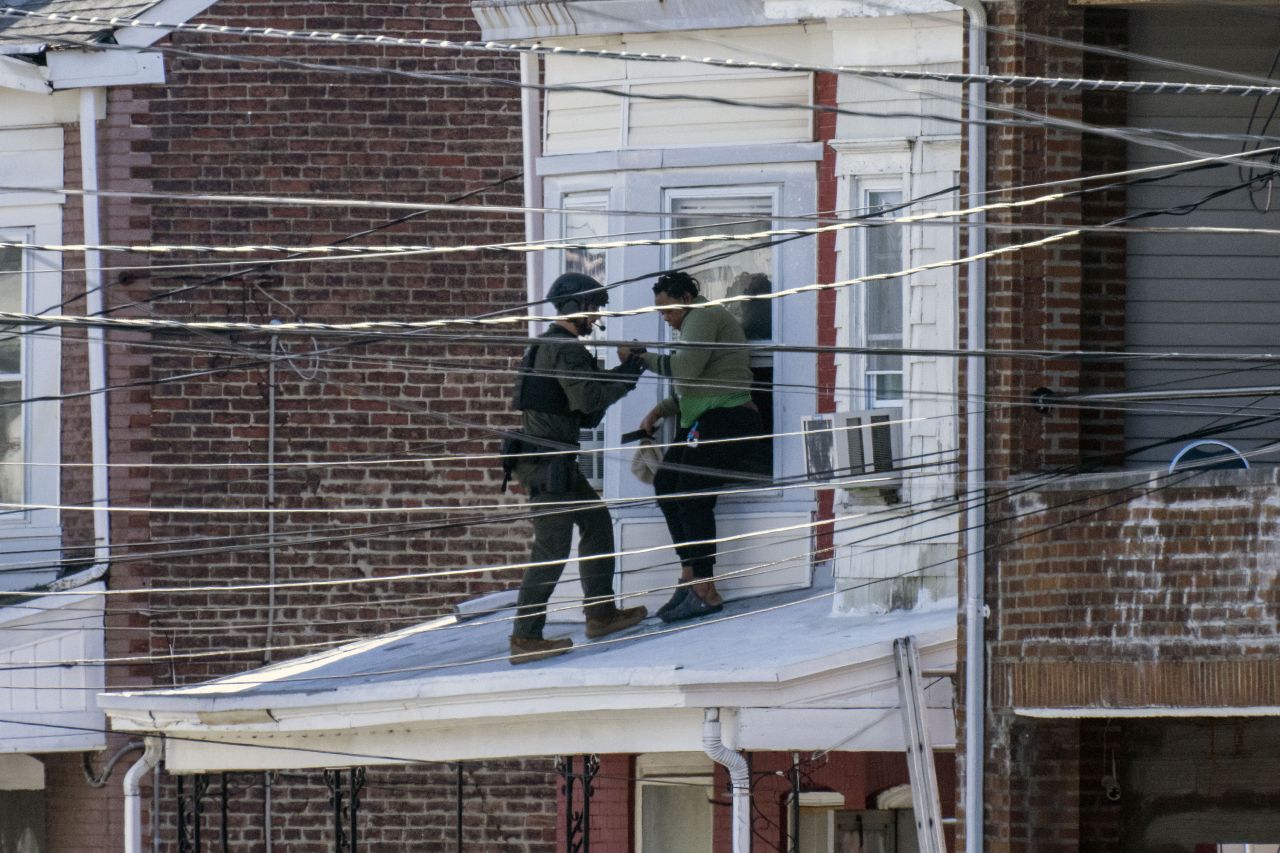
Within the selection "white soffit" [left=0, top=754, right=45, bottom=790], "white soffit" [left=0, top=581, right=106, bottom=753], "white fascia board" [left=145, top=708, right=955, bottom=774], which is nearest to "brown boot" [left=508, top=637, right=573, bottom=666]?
"white fascia board" [left=145, top=708, right=955, bottom=774]

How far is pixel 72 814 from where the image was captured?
1469cm

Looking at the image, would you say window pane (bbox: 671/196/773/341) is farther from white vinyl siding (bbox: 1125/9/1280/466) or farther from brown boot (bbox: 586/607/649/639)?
white vinyl siding (bbox: 1125/9/1280/466)

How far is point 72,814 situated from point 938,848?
6930 mm

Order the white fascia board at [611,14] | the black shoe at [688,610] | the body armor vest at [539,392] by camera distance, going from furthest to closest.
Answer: the white fascia board at [611,14] → the black shoe at [688,610] → the body armor vest at [539,392]

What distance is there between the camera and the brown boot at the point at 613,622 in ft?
39.3

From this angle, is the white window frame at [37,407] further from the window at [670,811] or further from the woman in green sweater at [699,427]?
the woman in green sweater at [699,427]

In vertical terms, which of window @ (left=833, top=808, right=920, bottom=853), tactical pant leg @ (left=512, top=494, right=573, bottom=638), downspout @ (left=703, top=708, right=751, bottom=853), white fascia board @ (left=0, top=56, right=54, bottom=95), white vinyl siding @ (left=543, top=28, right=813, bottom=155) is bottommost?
window @ (left=833, top=808, right=920, bottom=853)

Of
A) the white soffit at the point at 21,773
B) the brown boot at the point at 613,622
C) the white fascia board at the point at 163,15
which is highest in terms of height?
the white fascia board at the point at 163,15

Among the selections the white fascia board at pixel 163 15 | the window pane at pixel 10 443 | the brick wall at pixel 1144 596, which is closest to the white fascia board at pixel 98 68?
the white fascia board at pixel 163 15

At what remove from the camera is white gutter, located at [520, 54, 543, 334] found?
43.4 ft

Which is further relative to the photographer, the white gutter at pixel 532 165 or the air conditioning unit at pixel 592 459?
the white gutter at pixel 532 165

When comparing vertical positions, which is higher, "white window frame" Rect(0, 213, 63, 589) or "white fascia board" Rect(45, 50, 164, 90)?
"white fascia board" Rect(45, 50, 164, 90)

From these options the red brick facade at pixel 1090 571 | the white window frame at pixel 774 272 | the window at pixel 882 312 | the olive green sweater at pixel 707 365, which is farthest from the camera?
the white window frame at pixel 774 272

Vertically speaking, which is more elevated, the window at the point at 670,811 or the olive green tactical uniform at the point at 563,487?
the olive green tactical uniform at the point at 563,487
